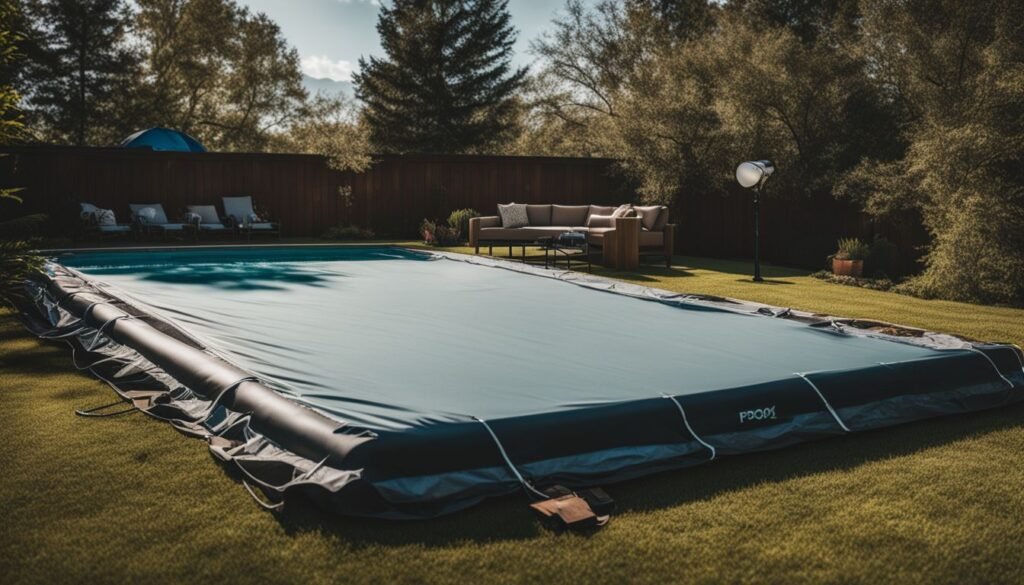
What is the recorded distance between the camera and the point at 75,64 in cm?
2055

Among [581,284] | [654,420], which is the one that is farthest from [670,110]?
[654,420]

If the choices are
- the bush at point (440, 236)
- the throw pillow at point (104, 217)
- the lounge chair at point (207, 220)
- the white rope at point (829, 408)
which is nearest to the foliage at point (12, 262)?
the white rope at point (829, 408)

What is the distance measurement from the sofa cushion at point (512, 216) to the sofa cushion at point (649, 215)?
6.34 ft

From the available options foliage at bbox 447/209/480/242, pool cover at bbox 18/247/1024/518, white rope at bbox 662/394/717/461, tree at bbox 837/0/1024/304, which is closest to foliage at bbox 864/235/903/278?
tree at bbox 837/0/1024/304

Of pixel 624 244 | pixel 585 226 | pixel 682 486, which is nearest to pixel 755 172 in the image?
pixel 624 244

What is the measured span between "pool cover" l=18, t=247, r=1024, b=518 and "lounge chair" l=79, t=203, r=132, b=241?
22.7 feet

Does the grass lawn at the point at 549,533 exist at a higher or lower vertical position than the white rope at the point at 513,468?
lower

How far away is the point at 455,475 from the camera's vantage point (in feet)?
7.61

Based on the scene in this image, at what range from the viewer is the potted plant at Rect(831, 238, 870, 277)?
29.8ft

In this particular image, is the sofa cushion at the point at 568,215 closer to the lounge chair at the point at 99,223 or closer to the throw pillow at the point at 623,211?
the throw pillow at the point at 623,211

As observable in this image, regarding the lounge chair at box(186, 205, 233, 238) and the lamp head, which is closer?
the lamp head

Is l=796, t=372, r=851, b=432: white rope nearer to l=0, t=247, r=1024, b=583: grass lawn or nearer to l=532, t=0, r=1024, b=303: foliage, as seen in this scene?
l=0, t=247, r=1024, b=583: grass lawn

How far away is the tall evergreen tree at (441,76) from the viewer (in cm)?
2144

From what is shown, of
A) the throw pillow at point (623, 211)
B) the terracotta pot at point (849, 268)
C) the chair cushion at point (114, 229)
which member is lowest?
the terracotta pot at point (849, 268)
